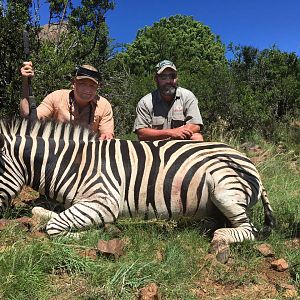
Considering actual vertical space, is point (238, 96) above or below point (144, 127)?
above

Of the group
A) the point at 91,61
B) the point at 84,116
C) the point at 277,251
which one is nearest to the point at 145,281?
the point at 277,251

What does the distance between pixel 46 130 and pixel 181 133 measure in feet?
5.19

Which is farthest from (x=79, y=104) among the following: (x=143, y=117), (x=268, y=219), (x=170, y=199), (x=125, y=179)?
(x=268, y=219)

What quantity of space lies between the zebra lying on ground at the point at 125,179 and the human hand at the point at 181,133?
1.00 m

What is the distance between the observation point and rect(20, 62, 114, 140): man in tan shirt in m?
4.36

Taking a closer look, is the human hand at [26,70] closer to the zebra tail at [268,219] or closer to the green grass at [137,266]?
the green grass at [137,266]

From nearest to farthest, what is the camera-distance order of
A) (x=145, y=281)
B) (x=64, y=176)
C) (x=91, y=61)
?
(x=145, y=281)
(x=64, y=176)
(x=91, y=61)

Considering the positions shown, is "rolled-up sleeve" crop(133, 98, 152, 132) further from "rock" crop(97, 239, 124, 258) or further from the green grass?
"rock" crop(97, 239, 124, 258)

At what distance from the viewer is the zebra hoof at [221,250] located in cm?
285

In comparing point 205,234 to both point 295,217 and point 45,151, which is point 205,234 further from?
point 45,151

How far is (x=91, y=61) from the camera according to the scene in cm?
793

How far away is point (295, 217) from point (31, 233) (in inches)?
89.6

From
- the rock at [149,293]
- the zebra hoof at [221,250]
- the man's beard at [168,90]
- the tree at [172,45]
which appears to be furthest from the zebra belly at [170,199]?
the tree at [172,45]

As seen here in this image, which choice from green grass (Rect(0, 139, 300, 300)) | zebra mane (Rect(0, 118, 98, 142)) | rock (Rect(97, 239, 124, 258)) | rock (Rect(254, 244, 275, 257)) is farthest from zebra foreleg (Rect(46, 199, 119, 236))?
rock (Rect(254, 244, 275, 257))
